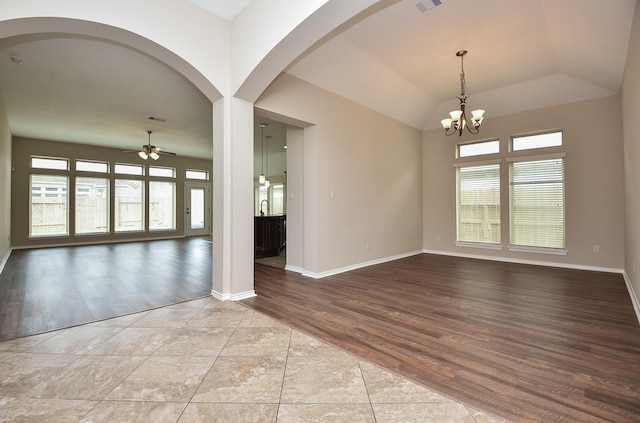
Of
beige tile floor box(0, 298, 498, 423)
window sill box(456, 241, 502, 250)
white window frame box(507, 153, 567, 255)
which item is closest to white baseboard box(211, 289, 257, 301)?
beige tile floor box(0, 298, 498, 423)

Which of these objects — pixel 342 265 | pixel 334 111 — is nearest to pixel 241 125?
pixel 334 111

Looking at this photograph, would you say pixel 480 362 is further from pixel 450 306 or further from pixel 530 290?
pixel 530 290

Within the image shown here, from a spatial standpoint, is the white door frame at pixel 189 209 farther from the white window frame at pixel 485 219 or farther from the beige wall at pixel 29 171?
the white window frame at pixel 485 219

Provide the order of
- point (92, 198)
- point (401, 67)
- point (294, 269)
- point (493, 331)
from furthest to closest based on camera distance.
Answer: point (92, 198) < point (294, 269) < point (401, 67) < point (493, 331)

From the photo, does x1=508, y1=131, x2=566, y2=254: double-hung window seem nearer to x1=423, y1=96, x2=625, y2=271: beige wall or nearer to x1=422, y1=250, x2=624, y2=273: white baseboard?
x1=423, y1=96, x2=625, y2=271: beige wall

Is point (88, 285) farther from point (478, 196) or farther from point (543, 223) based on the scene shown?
point (543, 223)

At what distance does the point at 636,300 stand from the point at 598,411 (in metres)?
2.42

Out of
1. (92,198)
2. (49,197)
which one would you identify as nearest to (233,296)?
(92,198)

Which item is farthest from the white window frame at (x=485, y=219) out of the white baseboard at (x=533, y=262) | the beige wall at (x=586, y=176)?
the white baseboard at (x=533, y=262)

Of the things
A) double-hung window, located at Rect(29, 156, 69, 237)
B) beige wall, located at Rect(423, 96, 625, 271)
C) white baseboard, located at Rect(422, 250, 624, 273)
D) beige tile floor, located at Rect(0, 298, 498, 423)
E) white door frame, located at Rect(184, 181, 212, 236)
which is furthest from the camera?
white door frame, located at Rect(184, 181, 212, 236)

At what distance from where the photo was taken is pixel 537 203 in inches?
224

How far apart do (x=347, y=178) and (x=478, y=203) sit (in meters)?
3.21

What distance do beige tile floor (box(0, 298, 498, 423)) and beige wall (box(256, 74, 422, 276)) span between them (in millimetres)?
2307

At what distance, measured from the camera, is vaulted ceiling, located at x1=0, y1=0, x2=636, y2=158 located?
3.36 meters
